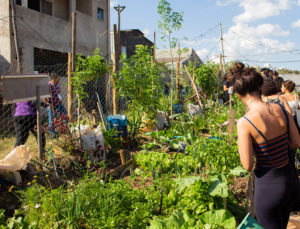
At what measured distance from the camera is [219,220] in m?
2.22

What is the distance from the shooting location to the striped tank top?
1941mm

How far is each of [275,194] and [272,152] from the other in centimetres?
31

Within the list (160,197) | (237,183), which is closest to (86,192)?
(160,197)

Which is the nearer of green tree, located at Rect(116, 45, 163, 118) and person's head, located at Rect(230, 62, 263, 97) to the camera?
person's head, located at Rect(230, 62, 263, 97)

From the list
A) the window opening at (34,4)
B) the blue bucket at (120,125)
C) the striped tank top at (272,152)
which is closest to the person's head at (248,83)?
the striped tank top at (272,152)

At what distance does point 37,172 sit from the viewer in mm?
3939

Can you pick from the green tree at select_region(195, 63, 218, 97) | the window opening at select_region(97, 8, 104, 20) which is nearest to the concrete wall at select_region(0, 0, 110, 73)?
the window opening at select_region(97, 8, 104, 20)

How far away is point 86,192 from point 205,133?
4736 mm

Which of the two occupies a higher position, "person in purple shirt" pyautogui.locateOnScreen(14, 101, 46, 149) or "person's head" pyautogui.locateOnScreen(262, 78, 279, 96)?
"person's head" pyautogui.locateOnScreen(262, 78, 279, 96)

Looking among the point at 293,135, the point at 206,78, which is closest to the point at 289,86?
the point at 293,135

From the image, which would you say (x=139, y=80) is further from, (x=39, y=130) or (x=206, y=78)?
(x=206, y=78)

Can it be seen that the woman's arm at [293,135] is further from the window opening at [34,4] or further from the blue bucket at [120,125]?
the window opening at [34,4]

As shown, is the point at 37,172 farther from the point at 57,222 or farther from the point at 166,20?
the point at 166,20

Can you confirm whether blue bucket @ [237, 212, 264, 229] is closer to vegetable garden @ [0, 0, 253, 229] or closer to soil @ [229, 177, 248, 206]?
vegetable garden @ [0, 0, 253, 229]
